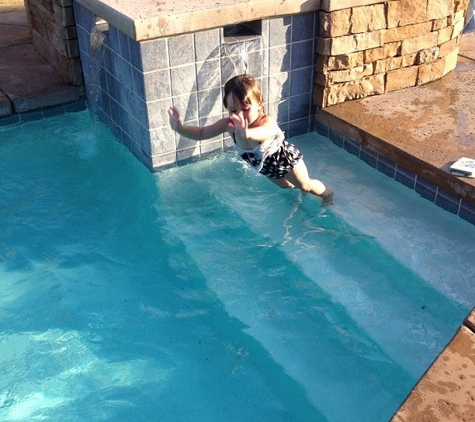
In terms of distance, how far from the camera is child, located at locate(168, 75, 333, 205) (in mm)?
3443

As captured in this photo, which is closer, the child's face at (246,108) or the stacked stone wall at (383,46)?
the child's face at (246,108)

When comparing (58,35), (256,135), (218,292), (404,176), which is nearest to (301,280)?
(218,292)

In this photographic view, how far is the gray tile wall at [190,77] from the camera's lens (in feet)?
12.7

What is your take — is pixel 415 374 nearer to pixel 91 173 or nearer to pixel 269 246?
pixel 269 246

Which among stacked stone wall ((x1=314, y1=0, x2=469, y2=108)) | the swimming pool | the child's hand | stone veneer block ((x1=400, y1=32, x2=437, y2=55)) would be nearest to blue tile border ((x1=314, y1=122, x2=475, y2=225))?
the swimming pool

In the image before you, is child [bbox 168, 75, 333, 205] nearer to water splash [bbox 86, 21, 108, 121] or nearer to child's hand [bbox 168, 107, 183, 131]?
child's hand [bbox 168, 107, 183, 131]

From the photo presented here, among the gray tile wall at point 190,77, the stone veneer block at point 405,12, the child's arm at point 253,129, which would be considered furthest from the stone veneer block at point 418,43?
the child's arm at point 253,129

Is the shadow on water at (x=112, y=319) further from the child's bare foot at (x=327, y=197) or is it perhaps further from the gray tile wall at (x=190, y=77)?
the child's bare foot at (x=327, y=197)

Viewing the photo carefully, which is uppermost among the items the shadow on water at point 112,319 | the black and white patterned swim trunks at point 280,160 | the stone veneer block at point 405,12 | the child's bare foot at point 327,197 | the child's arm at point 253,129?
the stone veneer block at point 405,12

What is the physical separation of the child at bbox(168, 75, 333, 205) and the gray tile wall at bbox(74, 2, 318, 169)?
299mm

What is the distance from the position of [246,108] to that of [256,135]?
6.6 inches

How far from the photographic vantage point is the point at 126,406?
2803 millimetres

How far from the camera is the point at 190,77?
3994mm

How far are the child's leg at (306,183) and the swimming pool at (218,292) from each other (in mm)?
118
